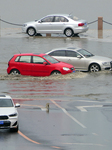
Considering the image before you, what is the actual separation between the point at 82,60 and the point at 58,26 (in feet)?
40.8

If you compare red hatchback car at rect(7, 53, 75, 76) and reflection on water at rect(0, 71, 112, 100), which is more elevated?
red hatchback car at rect(7, 53, 75, 76)

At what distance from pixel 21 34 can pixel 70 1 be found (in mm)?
12728

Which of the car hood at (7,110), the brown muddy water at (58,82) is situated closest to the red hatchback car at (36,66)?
the brown muddy water at (58,82)

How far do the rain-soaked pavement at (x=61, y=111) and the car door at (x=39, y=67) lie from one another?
40cm

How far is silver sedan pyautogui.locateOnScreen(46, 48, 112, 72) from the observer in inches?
969

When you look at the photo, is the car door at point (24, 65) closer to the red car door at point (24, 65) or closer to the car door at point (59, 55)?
the red car door at point (24, 65)

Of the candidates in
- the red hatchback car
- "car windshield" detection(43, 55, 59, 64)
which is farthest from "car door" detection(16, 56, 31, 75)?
"car windshield" detection(43, 55, 59, 64)

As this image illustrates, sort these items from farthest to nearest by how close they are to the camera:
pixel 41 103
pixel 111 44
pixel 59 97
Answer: pixel 111 44
pixel 59 97
pixel 41 103

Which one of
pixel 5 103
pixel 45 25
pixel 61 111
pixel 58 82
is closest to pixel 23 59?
pixel 58 82

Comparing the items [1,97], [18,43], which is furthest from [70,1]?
[1,97]

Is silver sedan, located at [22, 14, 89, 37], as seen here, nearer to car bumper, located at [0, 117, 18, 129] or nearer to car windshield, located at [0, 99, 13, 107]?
car windshield, located at [0, 99, 13, 107]

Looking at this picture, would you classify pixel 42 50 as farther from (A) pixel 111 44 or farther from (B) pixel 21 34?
(B) pixel 21 34

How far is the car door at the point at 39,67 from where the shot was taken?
2305 centimetres

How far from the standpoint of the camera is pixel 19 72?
23438mm
